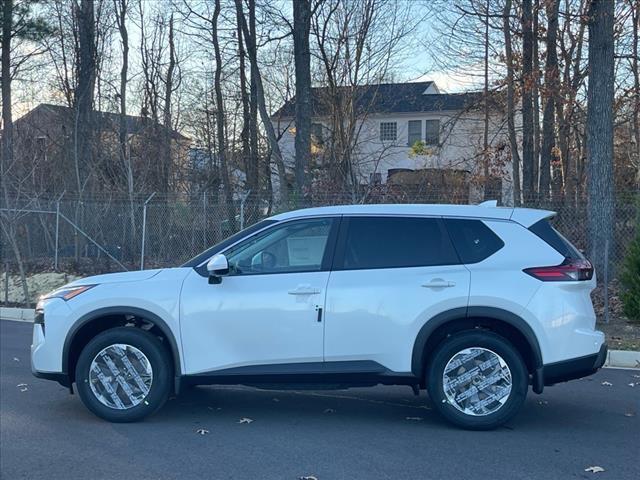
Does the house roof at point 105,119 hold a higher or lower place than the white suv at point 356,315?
higher

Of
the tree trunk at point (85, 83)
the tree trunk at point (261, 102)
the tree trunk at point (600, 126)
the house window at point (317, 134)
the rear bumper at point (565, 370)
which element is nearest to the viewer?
the rear bumper at point (565, 370)

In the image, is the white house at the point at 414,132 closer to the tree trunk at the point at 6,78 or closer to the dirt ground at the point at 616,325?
the dirt ground at the point at 616,325

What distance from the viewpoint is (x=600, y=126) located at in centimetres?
1503

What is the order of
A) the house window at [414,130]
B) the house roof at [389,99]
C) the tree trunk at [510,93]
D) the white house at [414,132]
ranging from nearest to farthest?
the tree trunk at [510,93], the white house at [414,132], the house roof at [389,99], the house window at [414,130]

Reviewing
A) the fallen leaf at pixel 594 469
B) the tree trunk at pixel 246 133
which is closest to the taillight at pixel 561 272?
the fallen leaf at pixel 594 469

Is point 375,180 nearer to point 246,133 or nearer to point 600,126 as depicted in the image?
point 600,126

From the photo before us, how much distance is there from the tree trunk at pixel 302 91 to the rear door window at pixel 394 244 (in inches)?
582

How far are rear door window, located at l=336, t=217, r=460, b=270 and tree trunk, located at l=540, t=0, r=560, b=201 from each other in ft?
32.3

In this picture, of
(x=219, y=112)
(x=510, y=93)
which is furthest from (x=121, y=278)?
(x=219, y=112)

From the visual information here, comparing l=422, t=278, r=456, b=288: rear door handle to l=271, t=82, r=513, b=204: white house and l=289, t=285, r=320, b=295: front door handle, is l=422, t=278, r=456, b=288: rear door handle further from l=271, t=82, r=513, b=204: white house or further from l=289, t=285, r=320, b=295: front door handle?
l=271, t=82, r=513, b=204: white house

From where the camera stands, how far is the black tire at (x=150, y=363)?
6.69 meters

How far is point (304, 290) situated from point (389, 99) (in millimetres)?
26577

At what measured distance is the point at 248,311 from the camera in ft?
21.4

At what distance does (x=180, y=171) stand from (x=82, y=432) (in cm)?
2163
